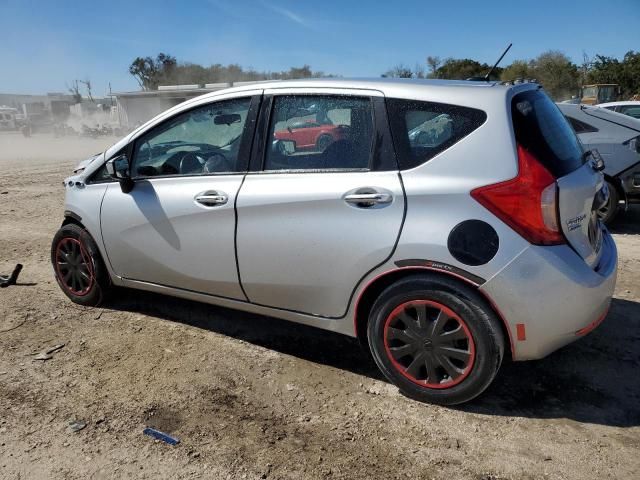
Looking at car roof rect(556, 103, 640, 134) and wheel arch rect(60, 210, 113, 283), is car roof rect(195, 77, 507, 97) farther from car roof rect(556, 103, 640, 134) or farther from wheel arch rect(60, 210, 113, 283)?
car roof rect(556, 103, 640, 134)

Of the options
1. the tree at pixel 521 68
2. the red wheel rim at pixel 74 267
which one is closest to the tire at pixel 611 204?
the red wheel rim at pixel 74 267

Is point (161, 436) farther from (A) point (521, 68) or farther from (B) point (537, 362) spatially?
(A) point (521, 68)

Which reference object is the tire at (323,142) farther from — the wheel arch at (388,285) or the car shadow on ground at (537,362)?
the car shadow on ground at (537,362)

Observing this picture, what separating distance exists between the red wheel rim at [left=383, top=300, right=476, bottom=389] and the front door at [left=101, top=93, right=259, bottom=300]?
1.11m

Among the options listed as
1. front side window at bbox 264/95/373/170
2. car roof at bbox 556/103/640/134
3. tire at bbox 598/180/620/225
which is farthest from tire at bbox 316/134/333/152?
tire at bbox 598/180/620/225

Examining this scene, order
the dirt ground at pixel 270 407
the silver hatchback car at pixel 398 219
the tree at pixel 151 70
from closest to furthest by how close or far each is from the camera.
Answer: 1. the dirt ground at pixel 270 407
2. the silver hatchback car at pixel 398 219
3. the tree at pixel 151 70

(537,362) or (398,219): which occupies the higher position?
(398,219)

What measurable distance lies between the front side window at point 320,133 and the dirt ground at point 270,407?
4.39 feet

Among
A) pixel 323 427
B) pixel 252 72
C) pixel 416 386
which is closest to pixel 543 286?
pixel 416 386

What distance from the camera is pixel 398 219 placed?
2.77 m

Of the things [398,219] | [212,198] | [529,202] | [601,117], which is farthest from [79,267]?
[601,117]

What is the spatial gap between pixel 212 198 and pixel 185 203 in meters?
0.24

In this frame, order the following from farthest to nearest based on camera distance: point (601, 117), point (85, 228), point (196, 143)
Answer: point (601, 117) < point (85, 228) < point (196, 143)

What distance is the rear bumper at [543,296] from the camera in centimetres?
256
